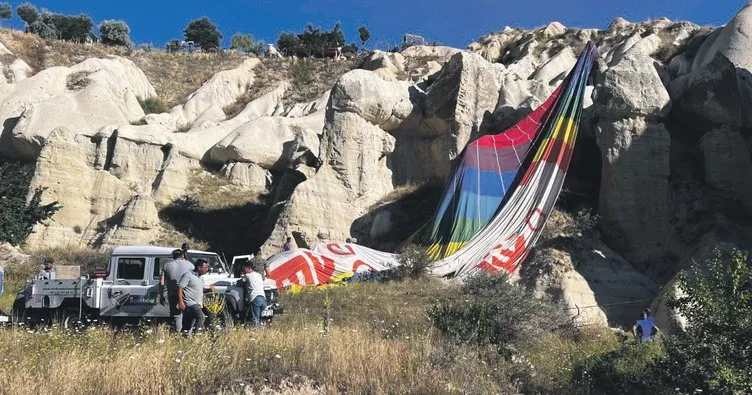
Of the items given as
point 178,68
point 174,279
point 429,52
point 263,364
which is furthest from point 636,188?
point 178,68

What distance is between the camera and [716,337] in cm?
604

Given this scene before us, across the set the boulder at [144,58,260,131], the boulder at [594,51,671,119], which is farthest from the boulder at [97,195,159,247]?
the boulder at [144,58,260,131]

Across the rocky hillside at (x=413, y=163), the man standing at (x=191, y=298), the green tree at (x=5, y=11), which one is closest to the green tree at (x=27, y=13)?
the green tree at (x=5, y=11)

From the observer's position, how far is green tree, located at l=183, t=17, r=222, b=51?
78463mm

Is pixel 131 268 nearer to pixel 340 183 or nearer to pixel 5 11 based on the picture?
pixel 340 183

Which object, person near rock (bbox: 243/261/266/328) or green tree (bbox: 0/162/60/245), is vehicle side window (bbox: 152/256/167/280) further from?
green tree (bbox: 0/162/60/245)

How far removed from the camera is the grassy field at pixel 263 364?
578 centimetres

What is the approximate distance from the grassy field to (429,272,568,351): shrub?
11.9 inches

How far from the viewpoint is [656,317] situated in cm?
1529

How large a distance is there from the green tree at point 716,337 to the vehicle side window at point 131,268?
8.19 m

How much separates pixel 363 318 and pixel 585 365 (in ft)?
17.1

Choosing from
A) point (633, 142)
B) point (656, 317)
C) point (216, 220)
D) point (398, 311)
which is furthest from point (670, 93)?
point (216, 220)

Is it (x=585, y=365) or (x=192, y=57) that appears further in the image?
(x=192, y=57)

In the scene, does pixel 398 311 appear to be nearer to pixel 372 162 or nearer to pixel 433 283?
pixel 433 283
